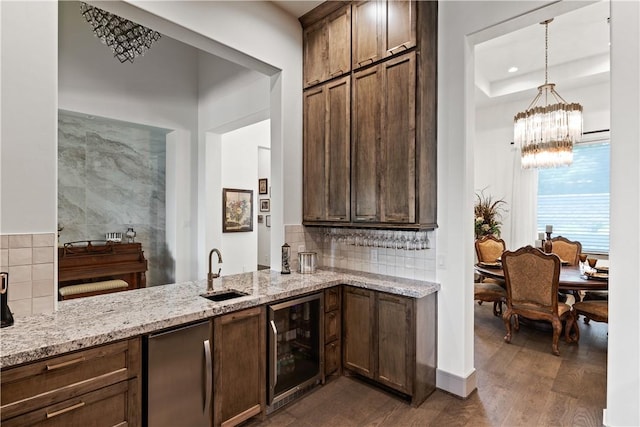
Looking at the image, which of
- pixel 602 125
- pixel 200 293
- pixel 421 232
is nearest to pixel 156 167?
pixel 200 293

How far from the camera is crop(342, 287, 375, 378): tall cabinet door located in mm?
2783

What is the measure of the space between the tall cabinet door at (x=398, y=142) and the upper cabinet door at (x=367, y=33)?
19 centimetres

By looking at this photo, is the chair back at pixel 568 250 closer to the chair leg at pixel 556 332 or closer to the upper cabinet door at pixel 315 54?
the chair leg at pixel 556 332

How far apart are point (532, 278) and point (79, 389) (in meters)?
3.93

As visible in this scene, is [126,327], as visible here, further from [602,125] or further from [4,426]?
[602,125]

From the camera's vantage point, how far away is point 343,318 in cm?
298

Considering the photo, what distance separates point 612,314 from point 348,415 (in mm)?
1837

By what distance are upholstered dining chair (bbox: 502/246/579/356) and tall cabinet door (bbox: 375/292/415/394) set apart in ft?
5.76

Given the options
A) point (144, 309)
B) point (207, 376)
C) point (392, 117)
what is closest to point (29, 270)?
point (144, 309)

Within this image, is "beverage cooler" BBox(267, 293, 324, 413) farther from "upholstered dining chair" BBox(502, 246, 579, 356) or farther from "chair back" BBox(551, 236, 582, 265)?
"chair back" BBox(551, 236, 582, 265)

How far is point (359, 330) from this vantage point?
2865mm

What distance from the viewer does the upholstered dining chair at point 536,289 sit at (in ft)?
11.0

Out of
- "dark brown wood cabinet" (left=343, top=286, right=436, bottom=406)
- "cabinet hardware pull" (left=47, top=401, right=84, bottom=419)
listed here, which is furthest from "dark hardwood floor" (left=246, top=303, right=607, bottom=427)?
"cabinet hardware pull" (left=47, top=401, right=84, bottom=419)

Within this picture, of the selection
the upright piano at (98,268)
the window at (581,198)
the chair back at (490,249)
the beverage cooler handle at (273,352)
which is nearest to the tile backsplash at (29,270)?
the beverage cooler handle at (273,352)
